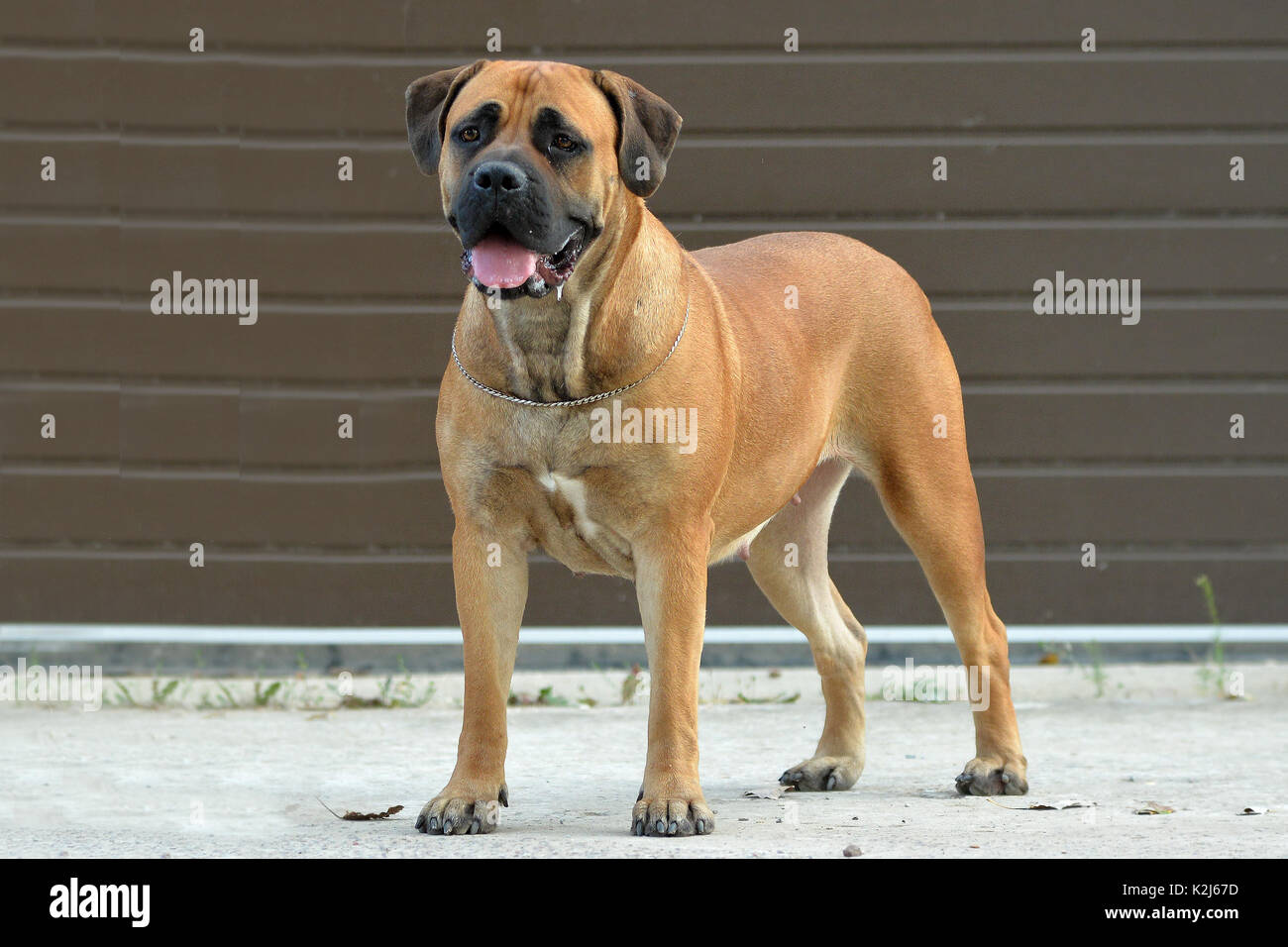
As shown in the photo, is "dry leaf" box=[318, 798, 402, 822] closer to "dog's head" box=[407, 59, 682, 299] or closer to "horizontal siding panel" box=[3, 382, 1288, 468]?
"dog's head" box=[407, 59, 682, 299]

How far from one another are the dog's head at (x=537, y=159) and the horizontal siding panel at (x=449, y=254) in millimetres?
2461

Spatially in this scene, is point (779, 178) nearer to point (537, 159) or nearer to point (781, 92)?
point (781, 92)

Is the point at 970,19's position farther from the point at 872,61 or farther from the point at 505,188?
the point at 505,188

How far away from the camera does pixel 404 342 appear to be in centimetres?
654

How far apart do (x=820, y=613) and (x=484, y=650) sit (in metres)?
1.42

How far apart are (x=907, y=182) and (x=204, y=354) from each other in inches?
116

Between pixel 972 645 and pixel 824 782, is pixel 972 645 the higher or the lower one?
the higher one

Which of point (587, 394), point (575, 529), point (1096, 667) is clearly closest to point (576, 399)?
point (587, 394)

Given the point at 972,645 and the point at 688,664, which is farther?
the point at 972,645

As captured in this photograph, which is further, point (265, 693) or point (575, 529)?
point (265, 693)

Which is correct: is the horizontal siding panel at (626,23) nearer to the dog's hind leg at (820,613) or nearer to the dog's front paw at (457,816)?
the dog's hind leg at (820,613)

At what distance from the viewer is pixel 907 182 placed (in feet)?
21.6

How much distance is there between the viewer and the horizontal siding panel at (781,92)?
6.45 m

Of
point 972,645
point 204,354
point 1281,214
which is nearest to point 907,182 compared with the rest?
point 1281,214
